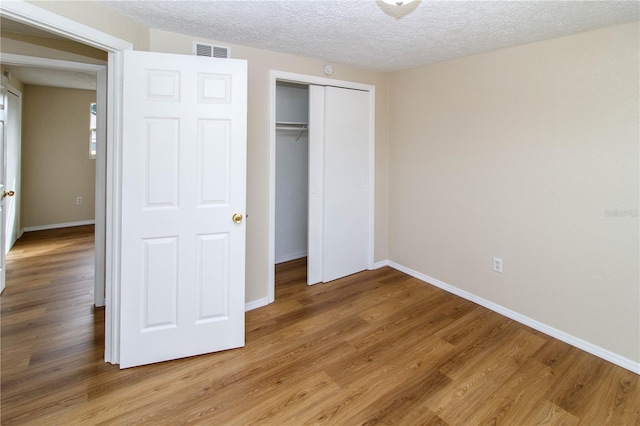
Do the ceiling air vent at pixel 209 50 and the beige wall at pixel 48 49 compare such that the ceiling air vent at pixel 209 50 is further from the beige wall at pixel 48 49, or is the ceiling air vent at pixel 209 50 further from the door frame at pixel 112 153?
the beige wall at pixel 48 49

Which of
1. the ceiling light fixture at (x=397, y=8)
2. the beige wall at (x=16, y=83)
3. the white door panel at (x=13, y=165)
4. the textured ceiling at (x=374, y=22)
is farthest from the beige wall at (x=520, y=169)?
the beige wall at (x=16, y=83)

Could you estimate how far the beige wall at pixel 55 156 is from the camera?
5.58 metres

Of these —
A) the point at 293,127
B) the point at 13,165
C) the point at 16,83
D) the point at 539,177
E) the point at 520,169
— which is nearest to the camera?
the point at 539,177

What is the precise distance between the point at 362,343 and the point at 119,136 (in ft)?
7.12

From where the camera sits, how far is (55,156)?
5.84 m

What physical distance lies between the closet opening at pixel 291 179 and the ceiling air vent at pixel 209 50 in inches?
50.4

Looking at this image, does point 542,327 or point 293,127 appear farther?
point 293,127

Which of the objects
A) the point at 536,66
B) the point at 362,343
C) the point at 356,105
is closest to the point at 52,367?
the point at 362,343

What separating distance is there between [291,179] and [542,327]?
3.07 metres

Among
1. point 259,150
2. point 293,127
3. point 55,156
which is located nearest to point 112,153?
point 259,150

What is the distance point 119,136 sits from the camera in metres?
2.06

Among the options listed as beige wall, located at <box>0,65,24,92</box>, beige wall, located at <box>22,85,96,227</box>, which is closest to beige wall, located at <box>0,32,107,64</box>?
beige wall, located at <box>0,65,24,92</box>

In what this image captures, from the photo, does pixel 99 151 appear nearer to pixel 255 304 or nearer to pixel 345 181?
pixel 255 304

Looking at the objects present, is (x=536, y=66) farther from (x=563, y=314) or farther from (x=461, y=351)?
(x=461, y=351)
